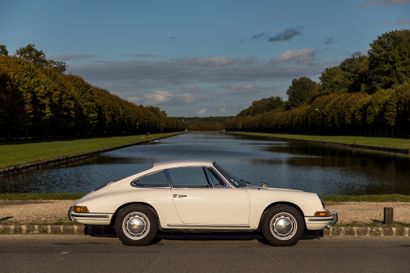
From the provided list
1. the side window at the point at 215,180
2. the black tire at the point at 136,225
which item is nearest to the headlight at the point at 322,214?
the side window at the point at 215,180

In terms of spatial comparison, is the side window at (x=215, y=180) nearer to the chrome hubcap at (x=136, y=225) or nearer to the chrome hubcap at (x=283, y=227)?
the chrome hubcap at (x=283, y=227)

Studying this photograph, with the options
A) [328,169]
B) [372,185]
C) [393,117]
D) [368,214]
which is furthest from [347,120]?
[368,214]

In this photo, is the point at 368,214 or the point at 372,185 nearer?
the point at 368,214

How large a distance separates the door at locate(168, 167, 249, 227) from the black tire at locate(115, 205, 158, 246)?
1.60ft

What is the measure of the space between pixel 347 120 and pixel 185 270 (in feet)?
362

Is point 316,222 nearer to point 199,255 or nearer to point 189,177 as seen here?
point 199,255

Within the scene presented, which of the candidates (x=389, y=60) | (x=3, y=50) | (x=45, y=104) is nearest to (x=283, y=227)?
(x=45, y=104)

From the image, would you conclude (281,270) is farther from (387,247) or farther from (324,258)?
(387,247)

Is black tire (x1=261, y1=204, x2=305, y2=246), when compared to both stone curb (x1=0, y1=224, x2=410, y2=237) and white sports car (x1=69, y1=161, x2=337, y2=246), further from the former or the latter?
stone curb (x1=0, y1=224, x2=410, y2=237)

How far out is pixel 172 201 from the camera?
9641 millimetres

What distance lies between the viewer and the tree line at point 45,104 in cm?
7019

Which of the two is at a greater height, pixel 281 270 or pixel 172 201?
pixel 172 201

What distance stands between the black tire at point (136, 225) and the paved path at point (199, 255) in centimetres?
18

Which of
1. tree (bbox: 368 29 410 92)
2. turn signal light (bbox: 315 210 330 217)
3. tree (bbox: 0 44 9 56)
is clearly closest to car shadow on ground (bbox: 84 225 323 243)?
turn signal light (bbox: 315 210 330 217)
